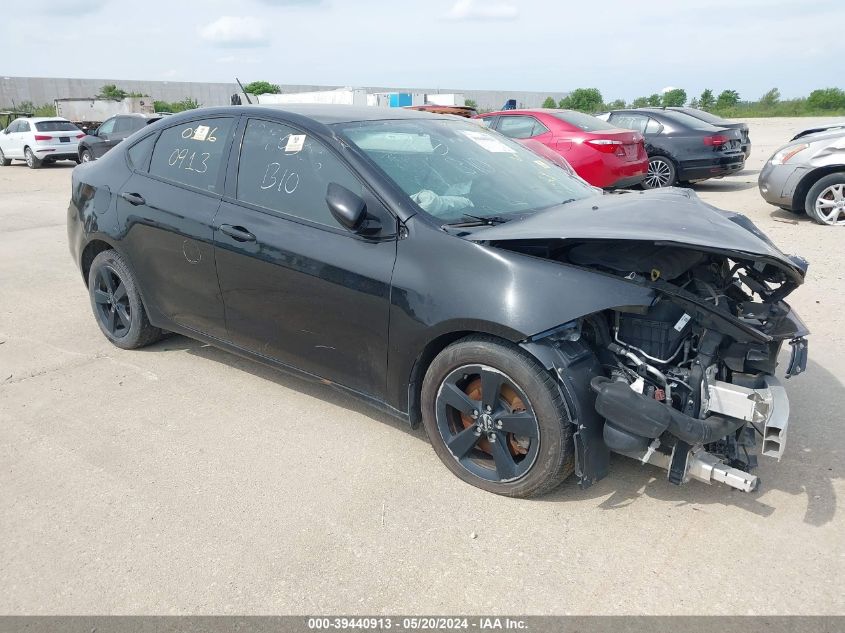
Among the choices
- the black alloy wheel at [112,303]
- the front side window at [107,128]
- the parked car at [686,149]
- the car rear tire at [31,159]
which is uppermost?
the parked car at [686,149]

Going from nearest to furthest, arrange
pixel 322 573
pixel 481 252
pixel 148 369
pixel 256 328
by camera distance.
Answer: pixel 322 573
pixel 481 252
pixel 256 328
pixel 148 369

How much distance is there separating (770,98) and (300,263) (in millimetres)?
55904

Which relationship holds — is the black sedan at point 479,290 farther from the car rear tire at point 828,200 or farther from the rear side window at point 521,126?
the rear side window at point 521,126

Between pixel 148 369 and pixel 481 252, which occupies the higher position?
pixel 481 252

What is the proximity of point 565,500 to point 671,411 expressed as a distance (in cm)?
69

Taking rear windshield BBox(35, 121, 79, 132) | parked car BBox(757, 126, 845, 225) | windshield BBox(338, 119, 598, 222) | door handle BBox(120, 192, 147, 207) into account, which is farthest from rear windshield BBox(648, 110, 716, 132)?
rear windshield BBox(35, 121, 79, 132)

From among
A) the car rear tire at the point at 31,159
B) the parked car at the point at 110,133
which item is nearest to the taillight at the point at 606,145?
the parked car at the point at 110,133

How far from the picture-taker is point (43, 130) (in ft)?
70.9

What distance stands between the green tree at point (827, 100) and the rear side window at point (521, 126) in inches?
1598

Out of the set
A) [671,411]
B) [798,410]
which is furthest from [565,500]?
[798,410]

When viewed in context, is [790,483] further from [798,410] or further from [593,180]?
[593,180]

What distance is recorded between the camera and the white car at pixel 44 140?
70.6ft

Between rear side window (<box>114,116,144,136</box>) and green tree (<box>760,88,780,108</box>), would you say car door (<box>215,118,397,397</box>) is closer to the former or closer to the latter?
rear side window (<box>114,116,144,136</box>)

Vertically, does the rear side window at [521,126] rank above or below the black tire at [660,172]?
above
